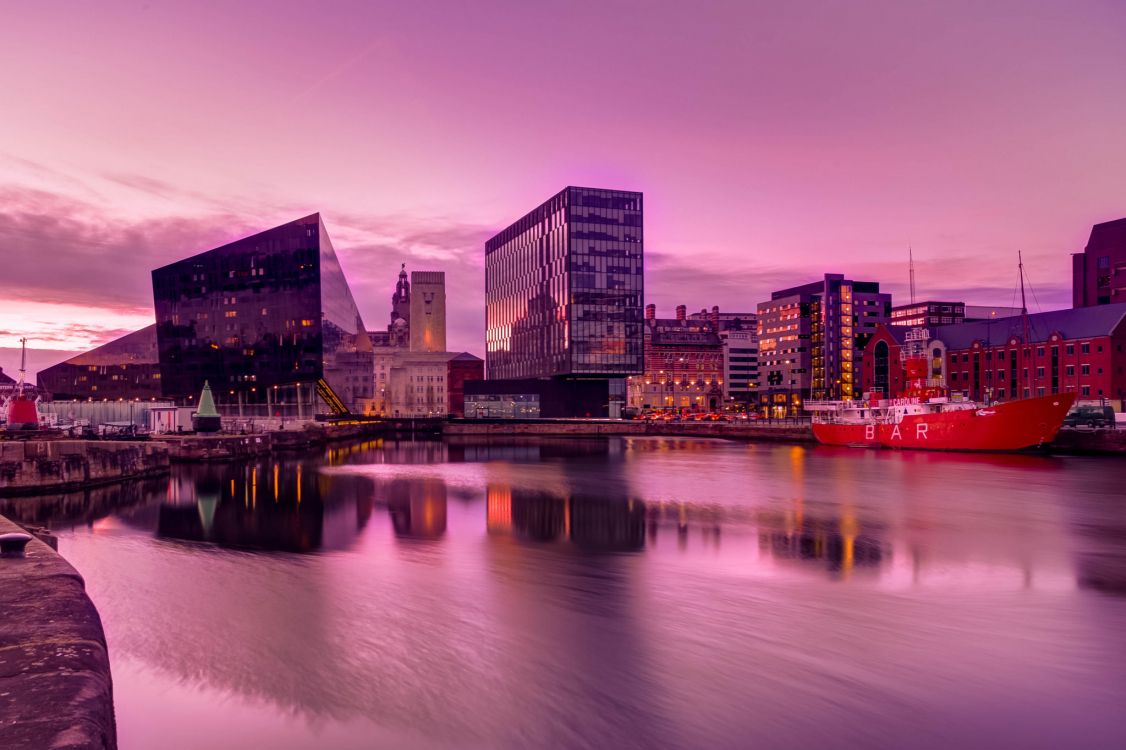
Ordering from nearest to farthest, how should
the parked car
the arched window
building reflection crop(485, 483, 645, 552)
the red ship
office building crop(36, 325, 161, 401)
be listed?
building reflection crop(485, 483, 645, 552)
the red ship
the parked car
office building crop(36, 325, 161, 401)
the arched window

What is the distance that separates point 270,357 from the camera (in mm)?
93375

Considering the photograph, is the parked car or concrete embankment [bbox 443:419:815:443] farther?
concrete embankment [bbox 443:419:815:443]

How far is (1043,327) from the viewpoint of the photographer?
336 ft

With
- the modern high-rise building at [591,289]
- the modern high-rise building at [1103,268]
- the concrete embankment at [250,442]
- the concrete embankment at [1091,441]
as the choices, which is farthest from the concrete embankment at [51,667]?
the modern high-rise building at [1103,268]

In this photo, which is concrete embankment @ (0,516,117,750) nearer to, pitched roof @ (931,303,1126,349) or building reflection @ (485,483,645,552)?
building reflection @ (485,483,645,552)

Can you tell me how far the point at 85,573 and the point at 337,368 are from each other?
276 feet

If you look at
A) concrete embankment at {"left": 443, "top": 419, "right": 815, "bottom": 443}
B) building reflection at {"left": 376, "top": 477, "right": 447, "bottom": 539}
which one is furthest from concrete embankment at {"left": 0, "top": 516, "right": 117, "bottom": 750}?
concrete embankment at {"left": 443, "top": 419, "right": 815, "bottom": 443}

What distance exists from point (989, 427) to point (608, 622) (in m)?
63.7

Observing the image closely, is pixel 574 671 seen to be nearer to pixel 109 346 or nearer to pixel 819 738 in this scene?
pixel 819 738

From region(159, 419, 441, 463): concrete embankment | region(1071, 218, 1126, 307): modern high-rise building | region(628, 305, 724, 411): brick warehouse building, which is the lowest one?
region(159, 419, 441, 463): concrete embankment

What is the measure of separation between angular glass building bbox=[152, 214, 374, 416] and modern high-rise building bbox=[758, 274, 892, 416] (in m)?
113

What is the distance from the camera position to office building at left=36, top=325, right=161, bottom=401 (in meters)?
122

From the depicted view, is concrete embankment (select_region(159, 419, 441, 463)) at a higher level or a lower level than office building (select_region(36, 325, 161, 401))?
lower

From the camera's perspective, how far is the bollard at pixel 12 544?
15.1 meters
